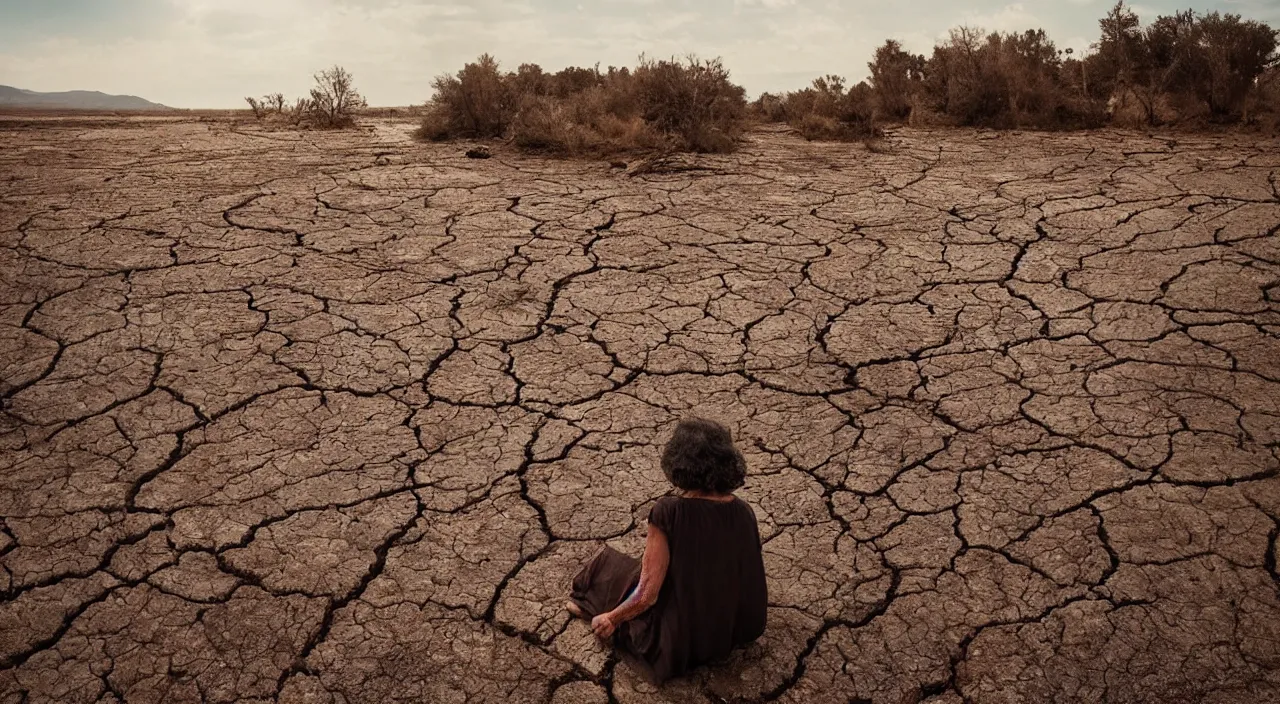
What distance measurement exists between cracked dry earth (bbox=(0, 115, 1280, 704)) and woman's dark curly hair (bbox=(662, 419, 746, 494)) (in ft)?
1.72

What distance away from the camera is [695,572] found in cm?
204

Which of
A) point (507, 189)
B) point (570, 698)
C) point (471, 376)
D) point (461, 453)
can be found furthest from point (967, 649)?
point (507, 189)

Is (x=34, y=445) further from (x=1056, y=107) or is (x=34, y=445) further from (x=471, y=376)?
(x=1056, y=107)

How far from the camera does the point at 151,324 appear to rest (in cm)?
381

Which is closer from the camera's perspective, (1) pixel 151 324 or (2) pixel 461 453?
(2) pixel 461 453

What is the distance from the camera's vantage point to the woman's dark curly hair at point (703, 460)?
198cm

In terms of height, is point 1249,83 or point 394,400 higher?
point 1249,83

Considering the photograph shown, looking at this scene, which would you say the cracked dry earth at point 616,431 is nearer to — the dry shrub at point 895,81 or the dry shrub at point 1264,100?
the dry shrub at point 1264,100

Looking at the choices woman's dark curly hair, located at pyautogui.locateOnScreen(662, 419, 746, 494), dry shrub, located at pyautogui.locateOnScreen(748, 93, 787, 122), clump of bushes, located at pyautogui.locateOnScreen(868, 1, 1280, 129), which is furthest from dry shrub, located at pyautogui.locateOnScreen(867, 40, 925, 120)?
woman's dark curly hair, located at pyautogui.locateOnScreen(662, 419, 746, 494)

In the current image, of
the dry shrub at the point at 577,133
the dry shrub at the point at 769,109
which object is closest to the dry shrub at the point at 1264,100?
the dry shrub at the point at 769,109

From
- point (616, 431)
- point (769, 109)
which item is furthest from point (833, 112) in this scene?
point (616, 431)

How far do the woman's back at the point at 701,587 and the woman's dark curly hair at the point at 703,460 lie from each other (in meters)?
0.05

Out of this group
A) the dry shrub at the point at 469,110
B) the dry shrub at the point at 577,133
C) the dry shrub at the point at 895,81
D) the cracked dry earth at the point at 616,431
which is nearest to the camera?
the cracked dry earth at the point at 616,431

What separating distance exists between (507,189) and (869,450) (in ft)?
12.1
